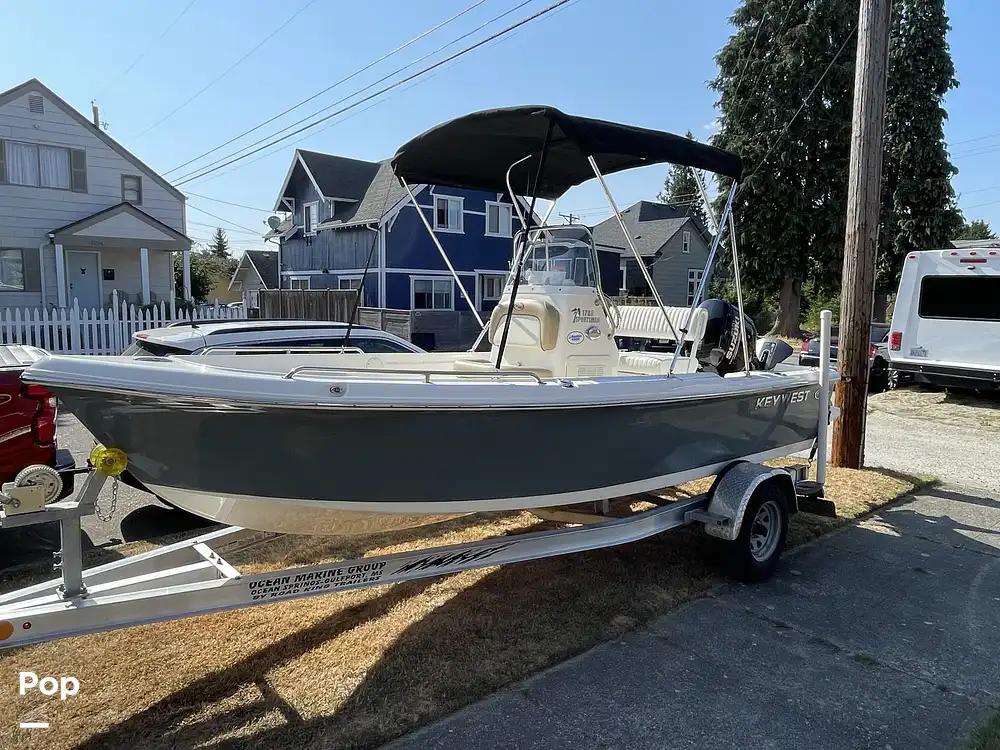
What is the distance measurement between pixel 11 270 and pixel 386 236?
1087 cm

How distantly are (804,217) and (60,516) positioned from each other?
85.8ft

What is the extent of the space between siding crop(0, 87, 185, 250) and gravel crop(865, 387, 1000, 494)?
20.9m

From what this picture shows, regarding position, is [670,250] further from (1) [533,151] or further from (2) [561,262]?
(2) [561,262]

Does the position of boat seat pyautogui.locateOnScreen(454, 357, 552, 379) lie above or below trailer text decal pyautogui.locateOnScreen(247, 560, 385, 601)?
above

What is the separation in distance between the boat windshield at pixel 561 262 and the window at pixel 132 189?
2022 cm

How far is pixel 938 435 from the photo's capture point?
9906mm

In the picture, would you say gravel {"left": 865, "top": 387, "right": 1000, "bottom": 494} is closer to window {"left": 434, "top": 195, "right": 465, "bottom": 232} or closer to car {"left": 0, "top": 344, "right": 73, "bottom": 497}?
car {"left": 0, "top": 344, "right": 73, "bottom": 497}

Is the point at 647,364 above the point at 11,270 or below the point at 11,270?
below

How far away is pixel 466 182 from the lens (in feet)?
18.8

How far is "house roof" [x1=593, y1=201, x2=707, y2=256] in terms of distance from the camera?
37.5 metres

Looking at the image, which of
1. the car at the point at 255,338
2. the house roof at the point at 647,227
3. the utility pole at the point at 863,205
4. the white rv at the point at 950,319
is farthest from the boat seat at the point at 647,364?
the house roof at the point at 647,227

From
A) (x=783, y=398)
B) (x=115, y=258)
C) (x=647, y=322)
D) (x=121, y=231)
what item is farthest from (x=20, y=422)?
(x=115, y=258)

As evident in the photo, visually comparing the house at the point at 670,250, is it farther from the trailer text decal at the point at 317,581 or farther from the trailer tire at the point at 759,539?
the trailer text decal at the point at 317,581

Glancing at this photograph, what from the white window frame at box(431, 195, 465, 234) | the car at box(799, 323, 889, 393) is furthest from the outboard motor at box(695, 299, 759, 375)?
the white window frame at box(431, 195, 465, 234)
